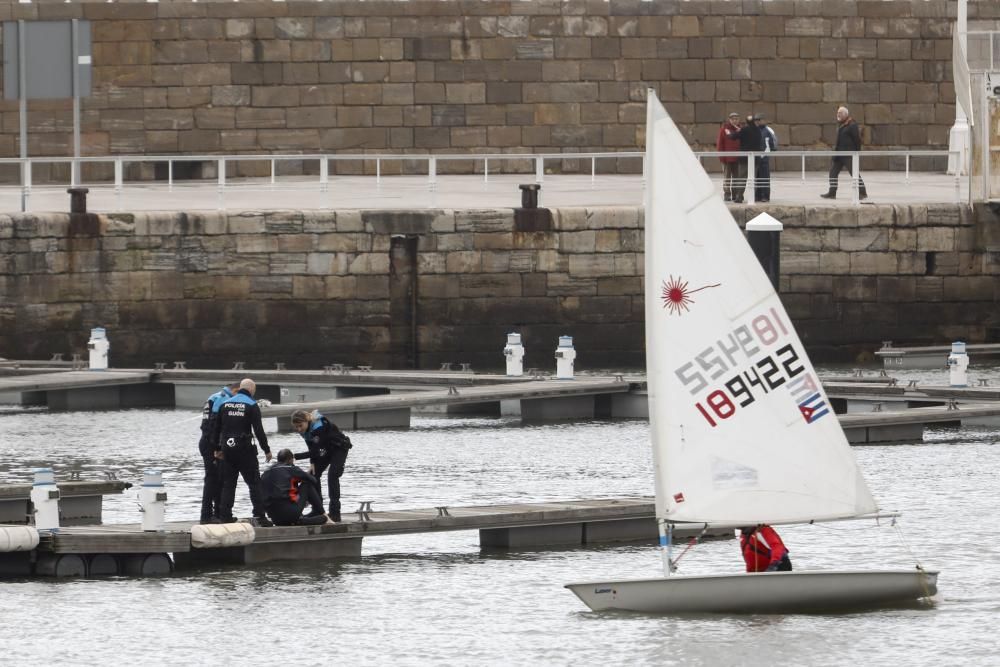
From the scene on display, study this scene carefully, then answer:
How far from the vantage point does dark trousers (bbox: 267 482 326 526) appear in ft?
56.9

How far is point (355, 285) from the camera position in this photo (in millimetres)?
31469

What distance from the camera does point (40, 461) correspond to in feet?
74.9

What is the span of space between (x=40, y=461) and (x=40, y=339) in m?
7.91

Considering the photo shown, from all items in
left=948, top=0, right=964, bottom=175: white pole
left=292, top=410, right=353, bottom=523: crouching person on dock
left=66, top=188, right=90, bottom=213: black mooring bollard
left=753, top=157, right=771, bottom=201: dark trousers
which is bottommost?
left=292, top=410, right=353, bottom=523: crouching person on dock

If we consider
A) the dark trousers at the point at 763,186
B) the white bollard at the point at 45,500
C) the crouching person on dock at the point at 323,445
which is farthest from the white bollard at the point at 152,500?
the dark trousers at the point at 763,186

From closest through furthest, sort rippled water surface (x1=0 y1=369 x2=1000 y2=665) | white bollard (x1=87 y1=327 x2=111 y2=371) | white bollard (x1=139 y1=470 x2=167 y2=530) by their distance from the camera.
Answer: rippled water surface (x1=0 y1=369 x2=1000 y2=665) → white bollard (x1=139 y1=470 x2=167 y2=530) → white bollard (x1=87 y1=327 x2=111 y2=371)

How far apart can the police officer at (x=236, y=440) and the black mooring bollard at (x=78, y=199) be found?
13227 mm

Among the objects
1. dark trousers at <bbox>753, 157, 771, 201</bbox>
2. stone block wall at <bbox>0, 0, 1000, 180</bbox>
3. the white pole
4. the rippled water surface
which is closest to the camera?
the rippled water surface

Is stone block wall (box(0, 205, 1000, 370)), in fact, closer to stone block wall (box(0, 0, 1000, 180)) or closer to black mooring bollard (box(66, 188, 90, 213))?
black mooring bollard (box(66, 188, 90, 213))

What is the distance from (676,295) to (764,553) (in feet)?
5.74

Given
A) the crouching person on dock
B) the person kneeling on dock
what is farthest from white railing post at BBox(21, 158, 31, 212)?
the person kneeling on dock

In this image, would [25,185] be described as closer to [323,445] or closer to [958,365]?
[958,365]

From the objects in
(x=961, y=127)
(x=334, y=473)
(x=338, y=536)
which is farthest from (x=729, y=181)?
(x=338, y=536)

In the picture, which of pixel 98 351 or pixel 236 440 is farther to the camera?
pixel 98 351
